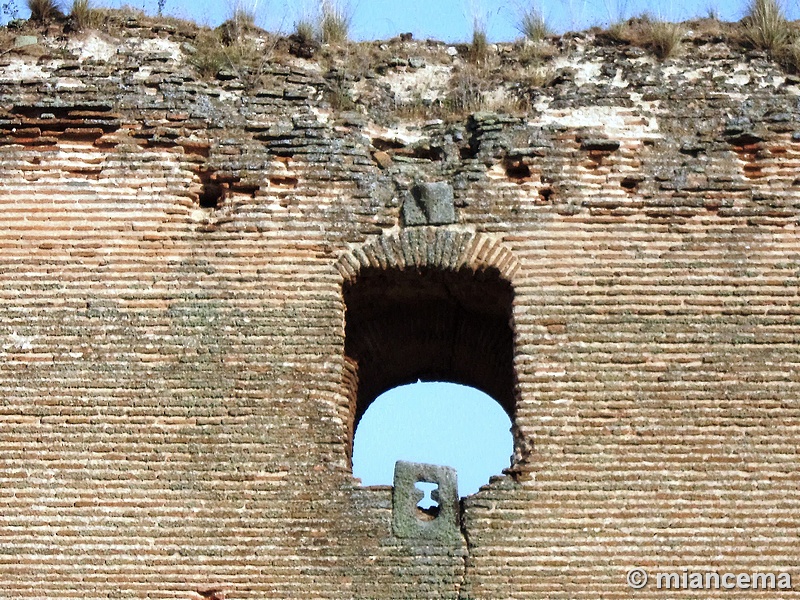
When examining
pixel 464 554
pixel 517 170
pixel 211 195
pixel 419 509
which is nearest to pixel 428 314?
pixel 517 170

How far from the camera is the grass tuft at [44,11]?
875cm

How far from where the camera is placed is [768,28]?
28.3 ft

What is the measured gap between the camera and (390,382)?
9.24 metres

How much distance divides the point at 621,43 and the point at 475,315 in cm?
206

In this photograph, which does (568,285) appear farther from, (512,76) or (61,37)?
(61,37)

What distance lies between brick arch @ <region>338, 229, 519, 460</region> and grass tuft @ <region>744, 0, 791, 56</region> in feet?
7.94

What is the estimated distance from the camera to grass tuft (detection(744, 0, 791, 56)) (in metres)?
8.59

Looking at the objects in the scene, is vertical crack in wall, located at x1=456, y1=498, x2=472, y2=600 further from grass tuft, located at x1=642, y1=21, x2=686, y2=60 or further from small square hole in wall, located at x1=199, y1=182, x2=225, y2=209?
grass tuft, located at x1=642, y1=21, x2=686, y2=60

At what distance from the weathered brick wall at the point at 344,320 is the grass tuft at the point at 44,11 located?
426 millimetres

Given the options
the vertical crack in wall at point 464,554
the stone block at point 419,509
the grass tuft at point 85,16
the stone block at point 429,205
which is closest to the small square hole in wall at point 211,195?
the stone block at point 429,205

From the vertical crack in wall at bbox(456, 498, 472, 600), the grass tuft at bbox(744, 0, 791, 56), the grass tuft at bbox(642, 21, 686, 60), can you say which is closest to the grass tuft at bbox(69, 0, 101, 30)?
the grass tuft at bbox(642, 21, 686, 60)

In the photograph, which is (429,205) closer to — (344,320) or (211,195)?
(344,320)

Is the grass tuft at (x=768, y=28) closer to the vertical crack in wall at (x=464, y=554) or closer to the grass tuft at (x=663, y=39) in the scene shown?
the grass tuft at (x=663, y=39)

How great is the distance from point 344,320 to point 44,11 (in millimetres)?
3093
